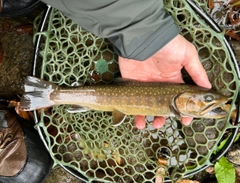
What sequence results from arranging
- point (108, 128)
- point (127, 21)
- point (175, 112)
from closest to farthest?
1. point (127, 21)
2. point (175, 112)
3. point (108, 128)

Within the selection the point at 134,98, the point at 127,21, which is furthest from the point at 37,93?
the point at 127,21

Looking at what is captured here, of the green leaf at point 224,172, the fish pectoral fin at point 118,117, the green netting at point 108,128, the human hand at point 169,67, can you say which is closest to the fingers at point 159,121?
the human hand at point 169,67

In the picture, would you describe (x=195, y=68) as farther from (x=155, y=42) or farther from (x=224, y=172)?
(x=224, y=172)

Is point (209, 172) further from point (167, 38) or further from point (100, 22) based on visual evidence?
point (100, 22)

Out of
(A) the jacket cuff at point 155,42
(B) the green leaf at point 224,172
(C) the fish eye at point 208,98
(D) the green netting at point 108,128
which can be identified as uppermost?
(A) the jacket cuff at point 155,42

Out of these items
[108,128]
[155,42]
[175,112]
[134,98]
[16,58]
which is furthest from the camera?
[16,58]

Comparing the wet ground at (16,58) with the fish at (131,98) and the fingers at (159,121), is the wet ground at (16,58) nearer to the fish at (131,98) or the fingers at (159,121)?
the fish at (131,98)
